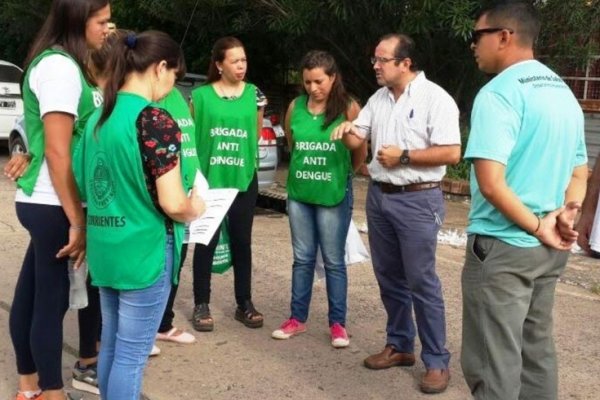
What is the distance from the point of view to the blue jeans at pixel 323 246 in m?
4.32

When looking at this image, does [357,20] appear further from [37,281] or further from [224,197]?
[37,281]

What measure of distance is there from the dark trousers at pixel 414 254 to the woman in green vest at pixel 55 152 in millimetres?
1528

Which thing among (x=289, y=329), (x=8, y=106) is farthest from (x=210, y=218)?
(x=8, y=106)

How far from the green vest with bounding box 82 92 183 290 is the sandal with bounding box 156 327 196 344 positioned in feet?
5.47

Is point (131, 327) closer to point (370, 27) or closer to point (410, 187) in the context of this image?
point (410, 187)

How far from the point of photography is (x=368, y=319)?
4922 mm

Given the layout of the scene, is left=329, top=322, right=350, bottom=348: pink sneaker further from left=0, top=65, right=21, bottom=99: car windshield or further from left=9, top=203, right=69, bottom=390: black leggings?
left=0, top=65, right=21, bottom=99: car windshield

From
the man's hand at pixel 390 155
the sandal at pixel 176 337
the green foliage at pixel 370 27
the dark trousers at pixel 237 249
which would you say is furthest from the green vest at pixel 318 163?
the green foliage at pixel 370 27

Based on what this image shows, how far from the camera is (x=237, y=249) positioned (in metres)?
4.68

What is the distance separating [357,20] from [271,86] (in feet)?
14.6

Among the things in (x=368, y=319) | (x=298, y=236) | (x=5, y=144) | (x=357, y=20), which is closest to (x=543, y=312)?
(x=298, y=236)

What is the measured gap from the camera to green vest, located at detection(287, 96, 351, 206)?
4.25m

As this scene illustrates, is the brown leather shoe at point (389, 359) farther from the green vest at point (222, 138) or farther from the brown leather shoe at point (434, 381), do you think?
the green vest at point (222, 138)

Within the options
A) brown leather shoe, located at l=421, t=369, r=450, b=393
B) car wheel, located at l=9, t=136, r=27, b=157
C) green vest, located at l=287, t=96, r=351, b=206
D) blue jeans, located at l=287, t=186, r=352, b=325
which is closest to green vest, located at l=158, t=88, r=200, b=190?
green vest, located at l=287, t=96, r=351, b=206
